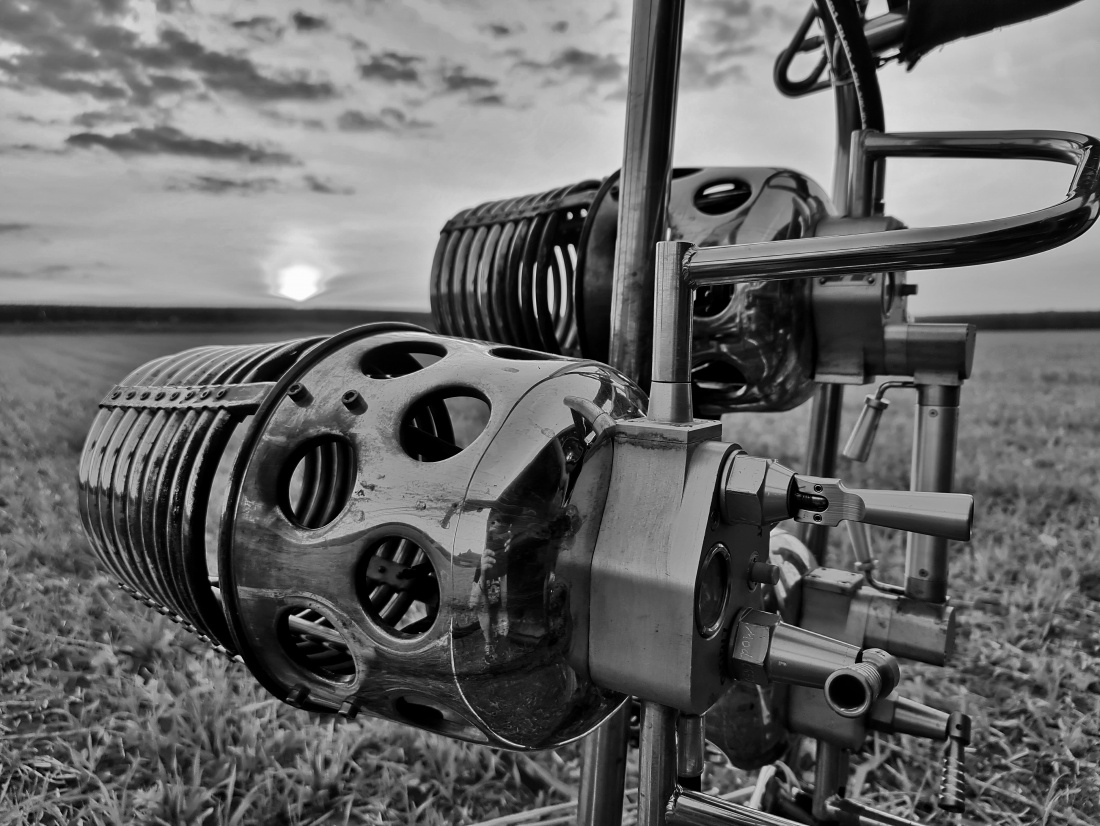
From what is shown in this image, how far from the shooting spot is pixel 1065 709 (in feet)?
4.71

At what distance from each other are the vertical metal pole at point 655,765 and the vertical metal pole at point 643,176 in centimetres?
19

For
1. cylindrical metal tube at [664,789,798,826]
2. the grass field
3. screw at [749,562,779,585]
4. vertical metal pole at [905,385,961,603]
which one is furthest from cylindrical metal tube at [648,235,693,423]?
the grass field

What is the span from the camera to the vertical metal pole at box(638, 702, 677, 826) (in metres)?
0.49

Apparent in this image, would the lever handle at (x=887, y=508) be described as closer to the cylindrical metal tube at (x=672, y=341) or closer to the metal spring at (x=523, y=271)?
the cylindrical metal tube at (x=672, y=341)

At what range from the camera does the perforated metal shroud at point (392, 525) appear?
447 mm

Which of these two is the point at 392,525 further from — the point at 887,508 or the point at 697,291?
the point at 697,291

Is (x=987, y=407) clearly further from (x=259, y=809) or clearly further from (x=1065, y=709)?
(x=259, y=809)

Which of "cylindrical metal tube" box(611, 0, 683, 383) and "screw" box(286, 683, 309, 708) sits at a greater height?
"cylindrical metal tube" box(611, 0, 683, 383)

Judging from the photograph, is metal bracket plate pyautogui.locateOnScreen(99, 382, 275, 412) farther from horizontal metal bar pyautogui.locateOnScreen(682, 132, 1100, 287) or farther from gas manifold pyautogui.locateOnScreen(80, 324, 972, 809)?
horizontal metal bar pyautogui.locateOnScreen(682, 132, 1100, 287)

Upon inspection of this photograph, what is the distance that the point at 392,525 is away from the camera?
1.53ft

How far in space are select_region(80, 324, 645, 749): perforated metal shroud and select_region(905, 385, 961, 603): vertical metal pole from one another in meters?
0.46

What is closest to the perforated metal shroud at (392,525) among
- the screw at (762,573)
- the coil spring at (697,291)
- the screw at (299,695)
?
the screw at (299,695)

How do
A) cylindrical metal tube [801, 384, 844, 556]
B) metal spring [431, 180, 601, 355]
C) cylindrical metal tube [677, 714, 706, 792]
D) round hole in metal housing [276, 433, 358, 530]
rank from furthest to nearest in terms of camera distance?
cylindrical metal tube [801, 384, 844, 556]
metal spring [431, 180, 601, 355]
round hole in metal housing [276, 433, 358, 530]
cylindrical metal tube [677, 714, 706, 792]

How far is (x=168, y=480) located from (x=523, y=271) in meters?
0.49
